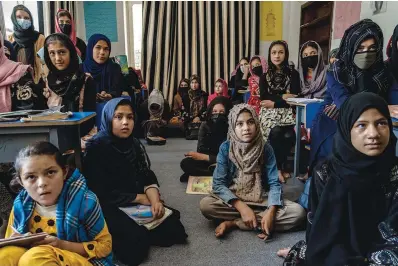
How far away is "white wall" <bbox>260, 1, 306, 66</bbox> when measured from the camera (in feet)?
18.3

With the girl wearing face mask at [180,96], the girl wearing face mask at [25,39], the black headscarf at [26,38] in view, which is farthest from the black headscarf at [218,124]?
the girl wearing face mask at [180,96]

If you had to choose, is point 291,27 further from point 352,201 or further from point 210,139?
point 352,201

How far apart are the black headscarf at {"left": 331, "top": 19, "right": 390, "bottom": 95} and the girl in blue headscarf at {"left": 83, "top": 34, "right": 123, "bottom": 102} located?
189cm

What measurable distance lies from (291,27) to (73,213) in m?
5.38

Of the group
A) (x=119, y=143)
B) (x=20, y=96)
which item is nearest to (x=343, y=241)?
(x=119, y=143)

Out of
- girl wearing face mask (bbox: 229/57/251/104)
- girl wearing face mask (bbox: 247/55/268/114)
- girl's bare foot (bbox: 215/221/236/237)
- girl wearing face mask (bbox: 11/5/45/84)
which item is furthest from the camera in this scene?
girl wearing face mask (bbox: 229/57/251/104)

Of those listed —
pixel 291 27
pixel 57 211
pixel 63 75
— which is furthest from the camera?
pixel 291 27

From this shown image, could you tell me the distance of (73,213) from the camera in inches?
44.5

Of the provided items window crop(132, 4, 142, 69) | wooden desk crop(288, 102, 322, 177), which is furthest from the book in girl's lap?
window crop(132, 4, 142, 69)

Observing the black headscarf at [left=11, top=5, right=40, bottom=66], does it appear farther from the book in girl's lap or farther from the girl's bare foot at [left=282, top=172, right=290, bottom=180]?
the girl's bare foot at [left=282, top=172, right=290, bottom=180]

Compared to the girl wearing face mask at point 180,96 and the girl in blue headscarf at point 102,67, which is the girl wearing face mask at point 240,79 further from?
the girl in blue headscarf at point 102,67

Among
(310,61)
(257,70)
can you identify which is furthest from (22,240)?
(257,70)

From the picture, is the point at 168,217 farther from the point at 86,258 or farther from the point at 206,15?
the point at 206,15

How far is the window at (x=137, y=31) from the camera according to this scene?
5.62 m
